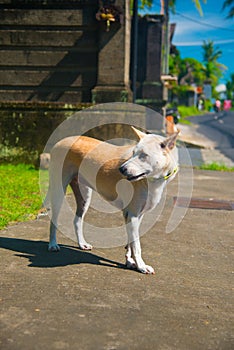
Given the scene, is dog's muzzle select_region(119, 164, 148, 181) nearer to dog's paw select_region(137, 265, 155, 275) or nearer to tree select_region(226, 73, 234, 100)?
dog's paw select_region(137, 265, 155, 275)

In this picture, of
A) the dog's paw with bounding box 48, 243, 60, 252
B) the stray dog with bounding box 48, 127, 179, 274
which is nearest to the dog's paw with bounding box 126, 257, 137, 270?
the stray dog with bounding box 48, 127, 179, 274

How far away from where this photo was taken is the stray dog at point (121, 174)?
425cm

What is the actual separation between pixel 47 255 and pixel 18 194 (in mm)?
3204

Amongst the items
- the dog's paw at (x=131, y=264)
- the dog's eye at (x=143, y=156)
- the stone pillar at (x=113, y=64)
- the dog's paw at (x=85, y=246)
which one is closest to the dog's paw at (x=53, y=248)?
the dog's paw at (x=85, y=246)

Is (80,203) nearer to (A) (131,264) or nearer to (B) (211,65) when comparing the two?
(A) (131,264)

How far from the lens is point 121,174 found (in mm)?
4512

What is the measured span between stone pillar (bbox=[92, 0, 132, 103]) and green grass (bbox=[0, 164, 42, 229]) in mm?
2744

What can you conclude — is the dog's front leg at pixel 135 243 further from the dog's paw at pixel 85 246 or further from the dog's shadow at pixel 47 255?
the dog's paw at pixel 85 246

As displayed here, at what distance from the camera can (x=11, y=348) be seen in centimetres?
302

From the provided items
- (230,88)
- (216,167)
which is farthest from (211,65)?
(216,167)

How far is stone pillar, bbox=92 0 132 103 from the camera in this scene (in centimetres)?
1182

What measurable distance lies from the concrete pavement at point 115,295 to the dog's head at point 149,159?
1.04m

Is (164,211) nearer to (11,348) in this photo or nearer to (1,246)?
(1,246)

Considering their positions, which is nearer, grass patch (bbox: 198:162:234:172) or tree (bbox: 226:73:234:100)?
grass patch (bbox: 198:162:234:172)
